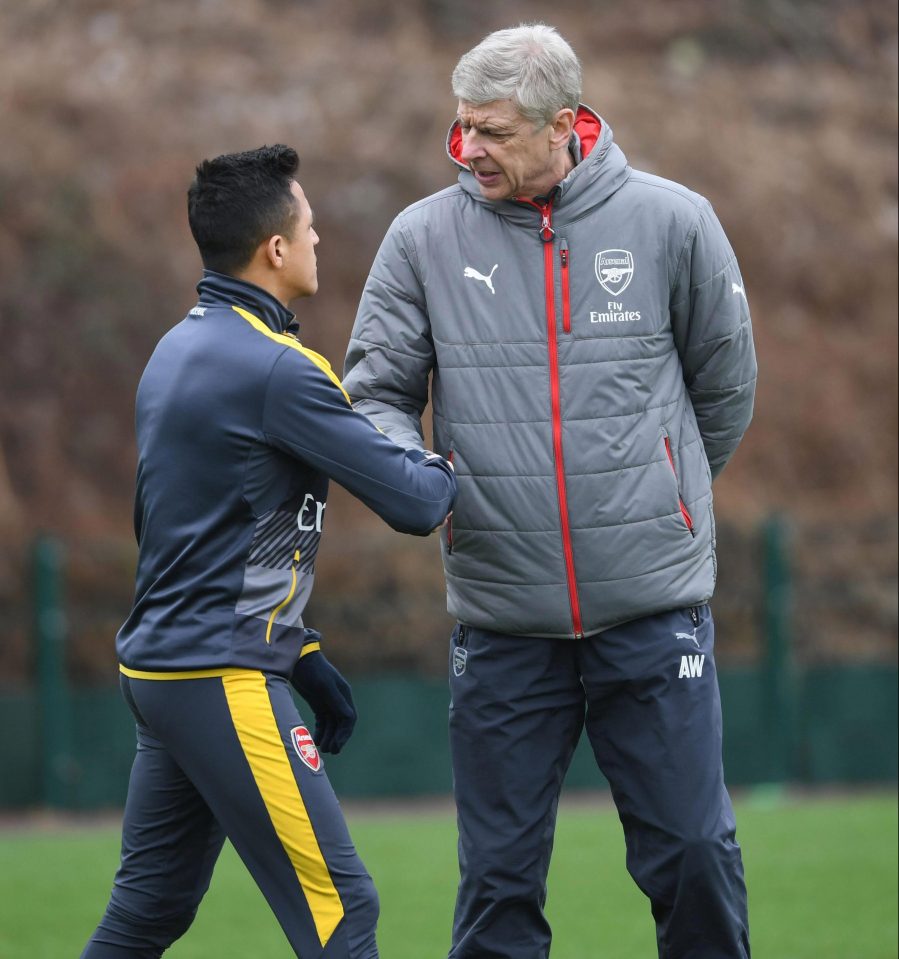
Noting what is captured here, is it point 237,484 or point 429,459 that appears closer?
point 237,484

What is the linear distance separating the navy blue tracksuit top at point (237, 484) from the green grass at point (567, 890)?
2.73 m

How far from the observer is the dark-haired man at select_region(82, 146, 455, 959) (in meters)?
3.42

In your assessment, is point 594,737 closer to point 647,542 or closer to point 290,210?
point 647,542

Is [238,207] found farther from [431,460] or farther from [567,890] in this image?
[567,890]

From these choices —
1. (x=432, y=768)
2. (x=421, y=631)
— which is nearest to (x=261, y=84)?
(x=421, y=631)

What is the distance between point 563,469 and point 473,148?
74cm

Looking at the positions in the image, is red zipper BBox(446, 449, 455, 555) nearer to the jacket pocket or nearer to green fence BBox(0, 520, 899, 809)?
the jacket pocket

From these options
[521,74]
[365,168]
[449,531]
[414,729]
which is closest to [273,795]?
[449,531]

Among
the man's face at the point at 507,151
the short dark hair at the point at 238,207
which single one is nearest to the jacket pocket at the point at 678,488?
the man's face at the point at 507,151

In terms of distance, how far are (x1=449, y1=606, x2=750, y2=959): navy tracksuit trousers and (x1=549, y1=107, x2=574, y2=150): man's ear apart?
3.54 ft

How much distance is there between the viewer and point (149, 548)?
11.6 feet

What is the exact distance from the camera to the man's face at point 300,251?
363 centimetres

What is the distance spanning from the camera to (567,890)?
719 cm

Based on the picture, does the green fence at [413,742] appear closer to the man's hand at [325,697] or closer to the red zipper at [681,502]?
the man's hand at [325,697]
